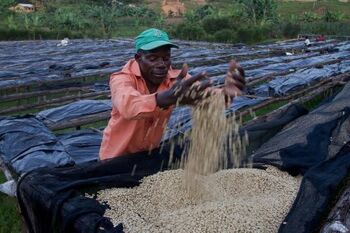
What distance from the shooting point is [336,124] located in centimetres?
367

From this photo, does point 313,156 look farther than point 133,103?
Yes

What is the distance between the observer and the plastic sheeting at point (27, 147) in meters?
3.55

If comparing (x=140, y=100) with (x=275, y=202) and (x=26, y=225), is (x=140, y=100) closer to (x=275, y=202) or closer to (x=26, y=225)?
(x=275, y=202)

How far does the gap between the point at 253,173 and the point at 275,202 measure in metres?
0.47

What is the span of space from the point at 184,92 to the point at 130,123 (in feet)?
2.06

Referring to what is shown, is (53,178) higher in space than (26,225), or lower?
higher

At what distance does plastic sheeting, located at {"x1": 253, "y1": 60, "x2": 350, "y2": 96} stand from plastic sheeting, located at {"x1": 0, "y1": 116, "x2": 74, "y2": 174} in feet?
15.8

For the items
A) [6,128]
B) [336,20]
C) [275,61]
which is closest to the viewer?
[6,128]

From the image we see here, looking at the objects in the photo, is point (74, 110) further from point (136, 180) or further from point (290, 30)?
point (290, 30)

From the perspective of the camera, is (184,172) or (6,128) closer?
(184,172)

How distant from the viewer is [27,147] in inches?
151

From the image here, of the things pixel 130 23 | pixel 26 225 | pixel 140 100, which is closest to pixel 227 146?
pixel 140 100

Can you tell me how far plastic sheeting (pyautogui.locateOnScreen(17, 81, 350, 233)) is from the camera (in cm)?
211

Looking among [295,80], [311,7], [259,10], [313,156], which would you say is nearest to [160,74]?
[313,156]
